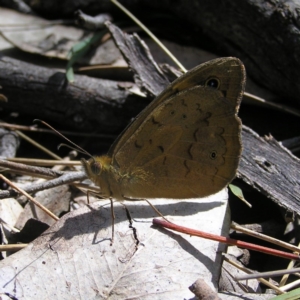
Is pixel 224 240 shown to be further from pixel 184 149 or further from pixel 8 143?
pixel 8 143

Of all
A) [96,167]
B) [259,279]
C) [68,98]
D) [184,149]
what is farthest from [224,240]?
[68,98]

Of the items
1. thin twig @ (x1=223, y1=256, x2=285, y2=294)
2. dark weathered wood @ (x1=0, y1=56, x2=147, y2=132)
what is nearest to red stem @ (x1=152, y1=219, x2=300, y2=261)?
thin twig @ (x1=223, y1=256, x2=285, y2=294)

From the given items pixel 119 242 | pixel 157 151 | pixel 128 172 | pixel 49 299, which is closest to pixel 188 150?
pixel 157 151

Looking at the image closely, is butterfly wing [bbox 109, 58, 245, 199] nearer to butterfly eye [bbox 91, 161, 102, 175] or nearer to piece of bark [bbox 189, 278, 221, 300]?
butterfly eye [bbox 91, 161, 102, 175]

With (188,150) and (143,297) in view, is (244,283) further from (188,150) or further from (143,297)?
(188,150)

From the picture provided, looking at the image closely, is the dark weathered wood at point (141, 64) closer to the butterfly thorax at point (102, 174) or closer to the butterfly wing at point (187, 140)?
the butterfly wing at point (187, 140)

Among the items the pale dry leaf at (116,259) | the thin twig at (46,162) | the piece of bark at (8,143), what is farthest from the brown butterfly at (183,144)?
the piece of bark at (8,143)

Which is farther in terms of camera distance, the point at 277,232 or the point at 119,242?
the point at 277,232

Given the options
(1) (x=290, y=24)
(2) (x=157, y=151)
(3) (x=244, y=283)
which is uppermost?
(1) (x=290, y=24)
